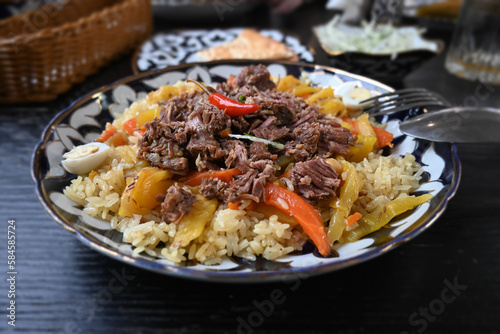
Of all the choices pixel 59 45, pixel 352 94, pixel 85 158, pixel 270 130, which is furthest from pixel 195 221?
pixel 59 45

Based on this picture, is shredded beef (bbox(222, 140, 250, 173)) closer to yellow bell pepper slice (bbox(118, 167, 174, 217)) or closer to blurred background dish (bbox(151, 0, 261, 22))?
Result: yellow bell pepper slice (bbox(118, 167, 174, 217))

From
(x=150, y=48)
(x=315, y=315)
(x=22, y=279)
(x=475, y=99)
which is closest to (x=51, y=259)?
(x=22, y=279)

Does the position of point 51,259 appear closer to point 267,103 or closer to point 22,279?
point 22,279

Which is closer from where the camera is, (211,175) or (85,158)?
(211,175)

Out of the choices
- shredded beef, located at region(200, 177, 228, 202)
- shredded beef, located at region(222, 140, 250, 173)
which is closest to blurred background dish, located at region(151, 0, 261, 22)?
shredded beef, located at region(222, 140, 250, 173)

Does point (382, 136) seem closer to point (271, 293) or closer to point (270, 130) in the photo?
point (270, 130)
